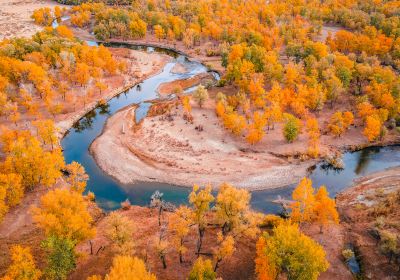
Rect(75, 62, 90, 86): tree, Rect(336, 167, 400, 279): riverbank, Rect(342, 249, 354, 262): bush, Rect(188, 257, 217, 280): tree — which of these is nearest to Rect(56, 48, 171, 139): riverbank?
Rect(75, 62, 90, 86): tree

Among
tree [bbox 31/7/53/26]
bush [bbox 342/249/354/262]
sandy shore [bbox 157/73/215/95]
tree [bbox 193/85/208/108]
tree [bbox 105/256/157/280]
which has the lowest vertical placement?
tree [bbox 31/7/53/26]

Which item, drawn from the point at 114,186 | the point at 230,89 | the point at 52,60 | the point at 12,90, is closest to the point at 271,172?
the point at 114,186

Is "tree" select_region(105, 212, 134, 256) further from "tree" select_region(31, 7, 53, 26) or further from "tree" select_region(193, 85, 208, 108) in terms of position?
"tree" select_region(31, 7, 53, 26)

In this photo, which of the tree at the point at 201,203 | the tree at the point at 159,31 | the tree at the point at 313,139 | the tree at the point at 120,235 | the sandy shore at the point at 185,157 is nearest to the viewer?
the tree at the point at 120,235

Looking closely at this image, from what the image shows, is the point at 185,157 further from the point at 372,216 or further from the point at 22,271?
the point at 22,271

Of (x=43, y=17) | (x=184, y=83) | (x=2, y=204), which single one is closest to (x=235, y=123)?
(x=184, y=83)

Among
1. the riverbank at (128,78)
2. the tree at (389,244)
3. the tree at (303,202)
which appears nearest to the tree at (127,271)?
the tree at (303,202)

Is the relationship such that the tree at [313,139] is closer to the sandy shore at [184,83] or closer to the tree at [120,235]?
the sandy shore at [184,83]
